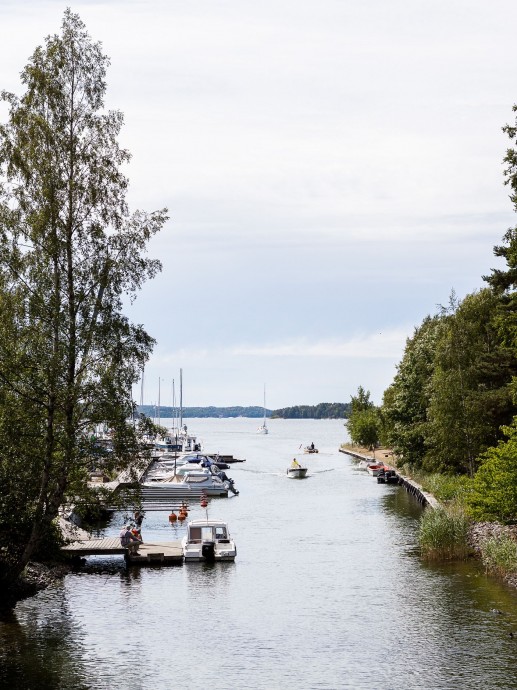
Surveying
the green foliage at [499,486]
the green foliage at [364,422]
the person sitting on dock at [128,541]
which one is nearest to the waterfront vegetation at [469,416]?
the green foliage at [499,486]

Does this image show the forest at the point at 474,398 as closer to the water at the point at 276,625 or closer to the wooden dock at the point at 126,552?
the water at the point at 276,625

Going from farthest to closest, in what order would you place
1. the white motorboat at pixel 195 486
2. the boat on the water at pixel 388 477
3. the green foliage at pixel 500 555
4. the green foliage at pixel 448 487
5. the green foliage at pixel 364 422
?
the green foliage at pixel 364 422
the boat on the water at pixel 388 477
the white motorboat at pixel 195 486
the green foliage at pixel 448 487
the green foliage at pixel 500 555

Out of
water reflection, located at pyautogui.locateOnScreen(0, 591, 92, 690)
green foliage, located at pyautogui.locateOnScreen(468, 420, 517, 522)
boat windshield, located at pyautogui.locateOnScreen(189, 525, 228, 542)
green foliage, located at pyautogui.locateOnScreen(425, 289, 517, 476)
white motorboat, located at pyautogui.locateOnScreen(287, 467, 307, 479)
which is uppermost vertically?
green foliage, located at pyautogui.locateOnScreen(425, 289, 517, 476)

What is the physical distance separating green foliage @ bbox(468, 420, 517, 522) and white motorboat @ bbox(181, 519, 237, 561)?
48.5ft

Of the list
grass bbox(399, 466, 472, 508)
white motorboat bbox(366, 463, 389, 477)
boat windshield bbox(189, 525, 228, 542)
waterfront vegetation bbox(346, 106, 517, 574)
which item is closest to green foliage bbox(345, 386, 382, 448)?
white motorboat bbox(366, 463, 389, 477)

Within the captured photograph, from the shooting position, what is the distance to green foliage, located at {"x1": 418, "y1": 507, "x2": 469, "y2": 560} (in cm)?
4884

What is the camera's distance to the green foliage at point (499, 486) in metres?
40.5

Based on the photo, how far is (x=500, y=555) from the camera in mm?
42938

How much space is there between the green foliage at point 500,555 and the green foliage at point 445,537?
9.81 feet

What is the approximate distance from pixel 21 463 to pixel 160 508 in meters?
47.9

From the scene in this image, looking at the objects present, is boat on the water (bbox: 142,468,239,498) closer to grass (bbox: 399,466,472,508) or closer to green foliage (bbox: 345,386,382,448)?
grass (bbox: 399,466,472,508)

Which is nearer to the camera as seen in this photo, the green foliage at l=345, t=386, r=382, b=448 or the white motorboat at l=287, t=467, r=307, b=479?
the white motorboat at l=287, t=467, r=307, b=479

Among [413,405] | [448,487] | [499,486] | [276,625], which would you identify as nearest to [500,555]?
[499,486]

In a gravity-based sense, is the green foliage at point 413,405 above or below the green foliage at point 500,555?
above
